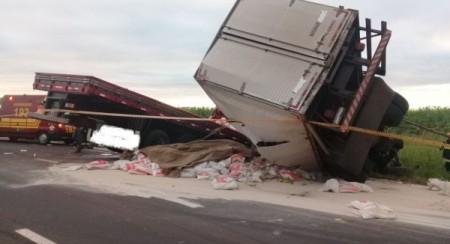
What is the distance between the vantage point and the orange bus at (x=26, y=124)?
19.2 metres

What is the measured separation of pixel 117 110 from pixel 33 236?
788 cm

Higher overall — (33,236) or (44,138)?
(44,138)

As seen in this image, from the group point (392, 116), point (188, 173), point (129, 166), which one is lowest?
point (129, 166)

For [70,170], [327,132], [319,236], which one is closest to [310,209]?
[319,236]

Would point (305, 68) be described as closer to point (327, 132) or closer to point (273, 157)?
point (327, 132)

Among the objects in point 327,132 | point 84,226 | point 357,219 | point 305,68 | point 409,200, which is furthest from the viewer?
point 327,132

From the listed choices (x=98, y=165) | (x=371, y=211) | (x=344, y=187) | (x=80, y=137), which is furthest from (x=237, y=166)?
(x=80, y=137)

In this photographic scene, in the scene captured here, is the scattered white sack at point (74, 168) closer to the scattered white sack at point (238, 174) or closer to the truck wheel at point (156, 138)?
the truck wheel at point (156, 138)

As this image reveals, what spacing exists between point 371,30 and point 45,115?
837cm

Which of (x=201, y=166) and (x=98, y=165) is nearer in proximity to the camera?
(x=201, y=166)

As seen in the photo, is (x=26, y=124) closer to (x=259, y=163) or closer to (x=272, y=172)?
(x=259, y=163)

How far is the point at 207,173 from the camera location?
979 cm

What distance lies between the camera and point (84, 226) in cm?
559

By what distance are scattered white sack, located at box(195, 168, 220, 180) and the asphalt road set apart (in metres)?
2.23
